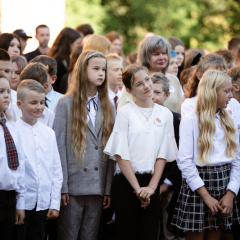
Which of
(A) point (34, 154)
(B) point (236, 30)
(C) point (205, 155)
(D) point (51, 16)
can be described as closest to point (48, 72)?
(A) point (34, 154)

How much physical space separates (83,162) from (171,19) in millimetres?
12783

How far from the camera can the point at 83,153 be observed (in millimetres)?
3629

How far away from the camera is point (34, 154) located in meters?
3.35

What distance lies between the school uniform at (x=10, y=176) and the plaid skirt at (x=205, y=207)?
145 centimetres

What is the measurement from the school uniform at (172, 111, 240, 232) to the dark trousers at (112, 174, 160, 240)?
0.84 feet

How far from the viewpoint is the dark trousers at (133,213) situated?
135 inches

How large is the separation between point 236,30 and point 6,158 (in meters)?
15.3

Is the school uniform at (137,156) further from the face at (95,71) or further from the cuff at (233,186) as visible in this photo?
the cuff at (233,186)

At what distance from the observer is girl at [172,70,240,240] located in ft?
11.2

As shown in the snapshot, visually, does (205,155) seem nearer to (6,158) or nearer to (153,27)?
(6,158)

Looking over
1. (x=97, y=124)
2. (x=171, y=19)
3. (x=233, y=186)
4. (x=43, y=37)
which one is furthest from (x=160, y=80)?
(x=171, y=19)

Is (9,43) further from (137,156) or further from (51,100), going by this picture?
(137,156)

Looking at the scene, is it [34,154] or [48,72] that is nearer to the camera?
[34,154]

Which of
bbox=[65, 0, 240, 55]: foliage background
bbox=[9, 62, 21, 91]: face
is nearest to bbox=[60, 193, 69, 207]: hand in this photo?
bbox=[9, 62, 21, 91]: face
